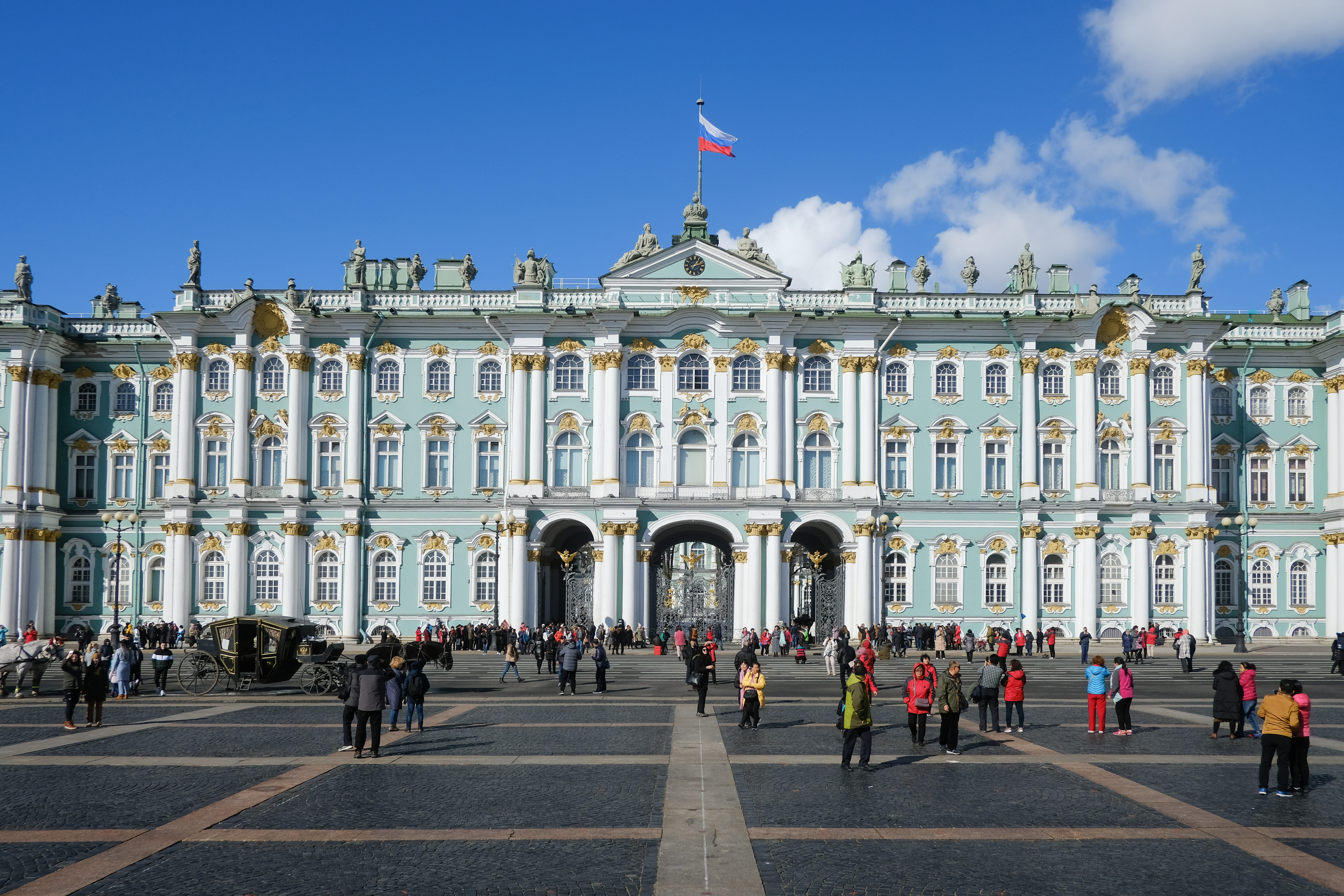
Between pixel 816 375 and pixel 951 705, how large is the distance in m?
38.7

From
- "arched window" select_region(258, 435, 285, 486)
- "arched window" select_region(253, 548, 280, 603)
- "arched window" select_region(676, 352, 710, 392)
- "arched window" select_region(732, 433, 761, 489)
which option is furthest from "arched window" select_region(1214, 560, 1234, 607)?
"arched window" select_region(258, 435, 285, 486)

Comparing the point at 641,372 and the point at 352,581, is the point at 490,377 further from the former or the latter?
the point at 352,581

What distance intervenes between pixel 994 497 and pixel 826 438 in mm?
8879

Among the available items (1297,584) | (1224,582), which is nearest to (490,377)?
(1224,582)

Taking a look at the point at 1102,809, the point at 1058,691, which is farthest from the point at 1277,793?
the point at 1058,691

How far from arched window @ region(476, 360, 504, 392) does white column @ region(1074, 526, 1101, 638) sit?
96.1ft

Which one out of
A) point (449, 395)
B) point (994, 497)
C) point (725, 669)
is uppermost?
point (449, 395)

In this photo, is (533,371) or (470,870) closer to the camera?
(470,870)

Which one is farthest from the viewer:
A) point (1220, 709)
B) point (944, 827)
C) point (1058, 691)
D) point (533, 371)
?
point (533, 371)

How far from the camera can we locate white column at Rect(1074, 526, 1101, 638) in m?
57.8

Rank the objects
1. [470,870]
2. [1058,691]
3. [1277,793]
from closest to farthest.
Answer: [470,870]
[1277,793]
[1058,691]

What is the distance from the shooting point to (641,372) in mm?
58875

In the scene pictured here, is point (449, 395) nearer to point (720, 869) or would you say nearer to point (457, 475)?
point (457, 475)

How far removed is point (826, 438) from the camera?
193 ft
